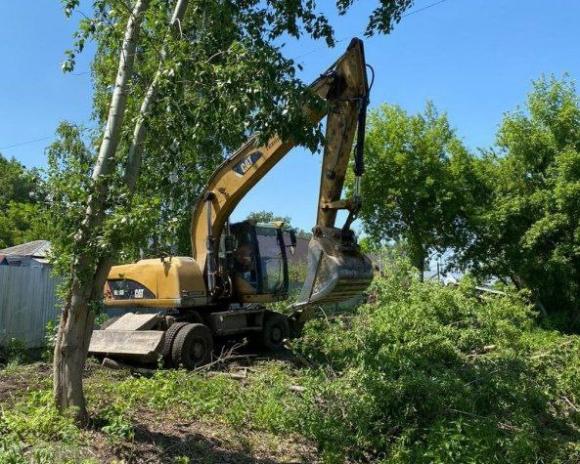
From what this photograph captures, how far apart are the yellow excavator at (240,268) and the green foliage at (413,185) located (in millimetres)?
8459

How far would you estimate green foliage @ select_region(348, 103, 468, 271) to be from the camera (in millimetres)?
19766

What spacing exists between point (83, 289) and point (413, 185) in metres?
15.3

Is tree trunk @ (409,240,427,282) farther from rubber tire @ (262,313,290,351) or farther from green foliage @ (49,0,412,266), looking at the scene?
green foliage @ (49,0,412,266)

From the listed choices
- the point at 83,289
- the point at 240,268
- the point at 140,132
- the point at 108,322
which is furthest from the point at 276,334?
the point at 140,132

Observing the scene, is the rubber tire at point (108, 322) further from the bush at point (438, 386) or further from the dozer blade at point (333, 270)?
the dozer blade at point (333, 270)

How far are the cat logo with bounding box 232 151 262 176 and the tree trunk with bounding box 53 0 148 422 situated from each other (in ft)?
14.2

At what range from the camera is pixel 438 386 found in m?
7.38

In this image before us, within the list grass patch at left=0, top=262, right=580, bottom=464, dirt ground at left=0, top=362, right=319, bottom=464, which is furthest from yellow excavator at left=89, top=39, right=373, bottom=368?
dirt ground at left=0, top=362, right=319, bottom=464

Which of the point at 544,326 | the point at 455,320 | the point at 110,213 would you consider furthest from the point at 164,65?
the point at 544,326

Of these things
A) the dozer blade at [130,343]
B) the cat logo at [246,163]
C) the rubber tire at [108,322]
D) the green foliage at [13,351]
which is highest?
the cat logo at [246,163]

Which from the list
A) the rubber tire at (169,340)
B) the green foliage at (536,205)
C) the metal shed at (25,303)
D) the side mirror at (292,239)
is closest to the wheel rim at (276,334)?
the side mirror at (292,239)

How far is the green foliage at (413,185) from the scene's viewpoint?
1977cm

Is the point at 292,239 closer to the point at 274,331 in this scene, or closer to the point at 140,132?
the point at 274,331

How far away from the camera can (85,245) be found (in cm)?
558
